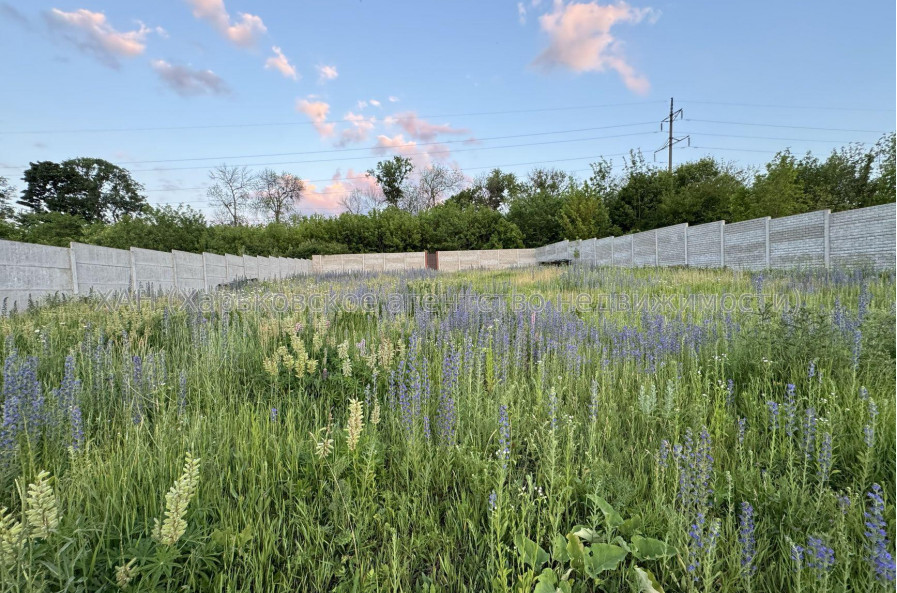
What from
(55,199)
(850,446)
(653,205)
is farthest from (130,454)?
(55,199)

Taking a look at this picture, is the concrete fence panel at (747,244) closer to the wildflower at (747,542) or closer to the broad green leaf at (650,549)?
the wildflower at (747,542)

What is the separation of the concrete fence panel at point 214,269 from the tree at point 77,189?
46964 millimetres

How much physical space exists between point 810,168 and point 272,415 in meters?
50.7

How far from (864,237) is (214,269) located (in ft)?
66.4

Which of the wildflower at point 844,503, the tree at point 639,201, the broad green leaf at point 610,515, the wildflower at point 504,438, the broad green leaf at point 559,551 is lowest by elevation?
the broad green leaf at point 559,551

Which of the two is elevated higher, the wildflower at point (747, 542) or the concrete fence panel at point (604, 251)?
the concrete fence panel at point (604, 251)

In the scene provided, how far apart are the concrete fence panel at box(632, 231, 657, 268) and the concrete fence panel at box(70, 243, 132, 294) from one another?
19397mm

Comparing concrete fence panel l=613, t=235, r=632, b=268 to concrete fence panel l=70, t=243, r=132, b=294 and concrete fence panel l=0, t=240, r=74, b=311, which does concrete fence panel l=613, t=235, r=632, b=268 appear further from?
concrete fence panel l=0, t=240, r=74, b=311

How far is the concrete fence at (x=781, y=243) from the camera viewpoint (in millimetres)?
9609

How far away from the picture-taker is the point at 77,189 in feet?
168

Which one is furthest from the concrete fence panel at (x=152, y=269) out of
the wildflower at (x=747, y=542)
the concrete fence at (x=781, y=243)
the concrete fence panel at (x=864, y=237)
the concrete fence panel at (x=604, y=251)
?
the concrete fence panel at (x=604, y=251)

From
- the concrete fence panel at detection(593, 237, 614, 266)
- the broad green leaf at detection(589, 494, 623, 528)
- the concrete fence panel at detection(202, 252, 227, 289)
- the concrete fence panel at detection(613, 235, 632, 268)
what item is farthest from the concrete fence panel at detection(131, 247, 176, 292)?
the concrete fence panel at detection(593, 237, 614, 266)

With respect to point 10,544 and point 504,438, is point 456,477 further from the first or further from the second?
point 10,544

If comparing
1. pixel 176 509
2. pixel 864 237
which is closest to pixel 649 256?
pixel 864 237
